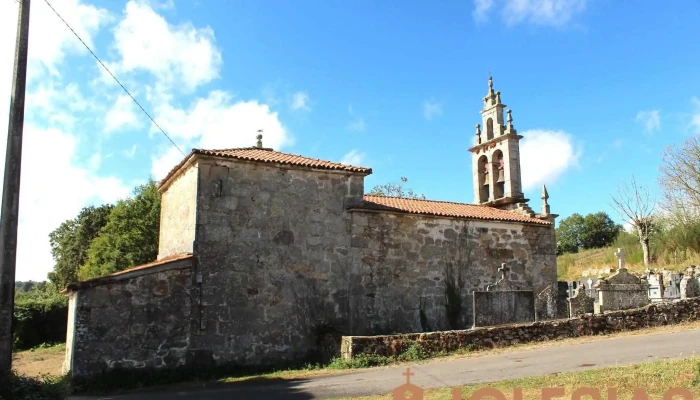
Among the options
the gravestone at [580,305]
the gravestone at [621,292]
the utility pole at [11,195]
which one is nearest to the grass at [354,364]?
the gravestone at [580,305]

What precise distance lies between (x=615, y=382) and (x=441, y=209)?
33.8 feet

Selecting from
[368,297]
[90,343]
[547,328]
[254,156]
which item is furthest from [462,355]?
[90,343]

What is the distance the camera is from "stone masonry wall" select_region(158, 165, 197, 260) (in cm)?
1447

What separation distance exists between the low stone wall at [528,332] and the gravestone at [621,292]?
1.95 m

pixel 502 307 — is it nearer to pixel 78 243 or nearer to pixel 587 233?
pixel 78 243

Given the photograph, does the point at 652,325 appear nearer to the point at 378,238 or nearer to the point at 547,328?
the point at 547,328

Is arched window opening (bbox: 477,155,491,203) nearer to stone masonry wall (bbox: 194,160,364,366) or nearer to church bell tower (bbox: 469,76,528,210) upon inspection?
church bell tower (bbox: 469,76,528,210)

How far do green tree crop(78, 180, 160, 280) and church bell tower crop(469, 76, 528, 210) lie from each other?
21.1 m

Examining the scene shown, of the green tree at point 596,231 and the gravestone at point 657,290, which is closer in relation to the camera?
the gravestone at point 657,290

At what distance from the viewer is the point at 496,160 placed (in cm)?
2184

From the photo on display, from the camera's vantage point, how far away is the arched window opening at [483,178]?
2225 centimetres

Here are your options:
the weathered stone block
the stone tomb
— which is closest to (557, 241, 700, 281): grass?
the stone tomb

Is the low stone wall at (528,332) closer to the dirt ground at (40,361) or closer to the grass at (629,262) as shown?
the dirt ground at (40,361)

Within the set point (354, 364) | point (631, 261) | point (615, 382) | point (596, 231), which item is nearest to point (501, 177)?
point (354, 364)
